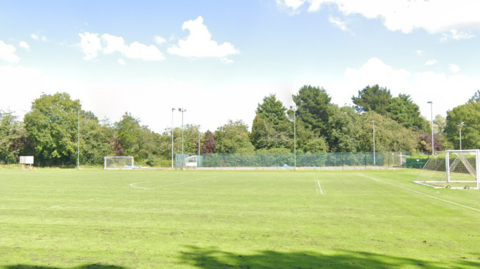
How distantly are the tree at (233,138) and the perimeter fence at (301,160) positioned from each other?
10544 mm

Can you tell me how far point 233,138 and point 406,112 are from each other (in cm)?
4894

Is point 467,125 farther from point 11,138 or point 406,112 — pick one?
point 11,138

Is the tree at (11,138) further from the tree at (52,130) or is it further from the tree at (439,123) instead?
the tree at (439,123)

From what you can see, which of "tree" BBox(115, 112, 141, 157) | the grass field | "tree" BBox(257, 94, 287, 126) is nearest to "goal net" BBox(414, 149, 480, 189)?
the grass field

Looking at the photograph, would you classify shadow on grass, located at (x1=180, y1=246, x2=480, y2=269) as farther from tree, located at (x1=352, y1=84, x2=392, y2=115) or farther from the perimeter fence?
tree, located at (x1=352, y1=84, x2=392, y2=115)

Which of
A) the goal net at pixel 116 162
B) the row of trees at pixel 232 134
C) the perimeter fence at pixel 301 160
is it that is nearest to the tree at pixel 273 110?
the row of trees at pixel 232 134

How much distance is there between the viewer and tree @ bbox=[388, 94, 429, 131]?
297 feet

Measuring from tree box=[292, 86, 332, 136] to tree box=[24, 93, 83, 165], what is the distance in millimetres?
48482

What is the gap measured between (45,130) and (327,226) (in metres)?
72.0

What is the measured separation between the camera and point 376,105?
92938mm

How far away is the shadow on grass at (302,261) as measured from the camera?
19.3 ft

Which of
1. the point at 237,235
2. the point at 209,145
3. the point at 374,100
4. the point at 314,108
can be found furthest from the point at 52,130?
the point at 374,100

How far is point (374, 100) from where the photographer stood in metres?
93.4

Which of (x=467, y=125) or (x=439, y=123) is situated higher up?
(x=439, y=123)
